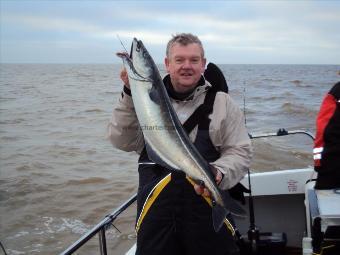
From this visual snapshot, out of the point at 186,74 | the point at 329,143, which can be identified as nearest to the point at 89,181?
the point at 329,143

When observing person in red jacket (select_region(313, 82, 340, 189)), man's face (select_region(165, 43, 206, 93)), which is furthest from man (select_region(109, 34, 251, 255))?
person in red jacket (select_region(313, 82, 340, 189))

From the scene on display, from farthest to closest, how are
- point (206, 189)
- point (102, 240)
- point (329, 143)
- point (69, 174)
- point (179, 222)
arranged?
point (69, 174) < point (329, 143) < point (102, 240) < point (179, 222) < point (206, 189)

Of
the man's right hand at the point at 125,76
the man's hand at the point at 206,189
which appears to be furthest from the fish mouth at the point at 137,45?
the man's hand at the point at 206,189

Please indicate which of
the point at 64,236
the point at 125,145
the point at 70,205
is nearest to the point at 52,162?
the point at 70,205

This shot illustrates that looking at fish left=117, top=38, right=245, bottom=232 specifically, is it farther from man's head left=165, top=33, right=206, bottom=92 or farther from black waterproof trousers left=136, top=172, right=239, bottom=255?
man's head left=165, top=33, right=206, bottom=92

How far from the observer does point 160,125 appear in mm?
2729

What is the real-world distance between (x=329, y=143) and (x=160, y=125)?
1.91 m

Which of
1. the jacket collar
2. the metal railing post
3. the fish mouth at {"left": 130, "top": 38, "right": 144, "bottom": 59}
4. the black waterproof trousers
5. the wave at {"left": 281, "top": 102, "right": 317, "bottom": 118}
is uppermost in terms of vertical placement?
the fish mouth at {"left": 130, "top": 38, "right": 144, "bottom": 59}

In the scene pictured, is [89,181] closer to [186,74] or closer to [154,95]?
[186,74]

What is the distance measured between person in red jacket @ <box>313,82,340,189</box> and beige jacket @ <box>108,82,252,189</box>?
1.07 meters

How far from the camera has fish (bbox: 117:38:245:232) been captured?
2662 millimetres

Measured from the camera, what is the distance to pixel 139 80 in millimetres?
2670

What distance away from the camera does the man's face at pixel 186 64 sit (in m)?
3.14

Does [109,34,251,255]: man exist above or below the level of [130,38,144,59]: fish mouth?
below
